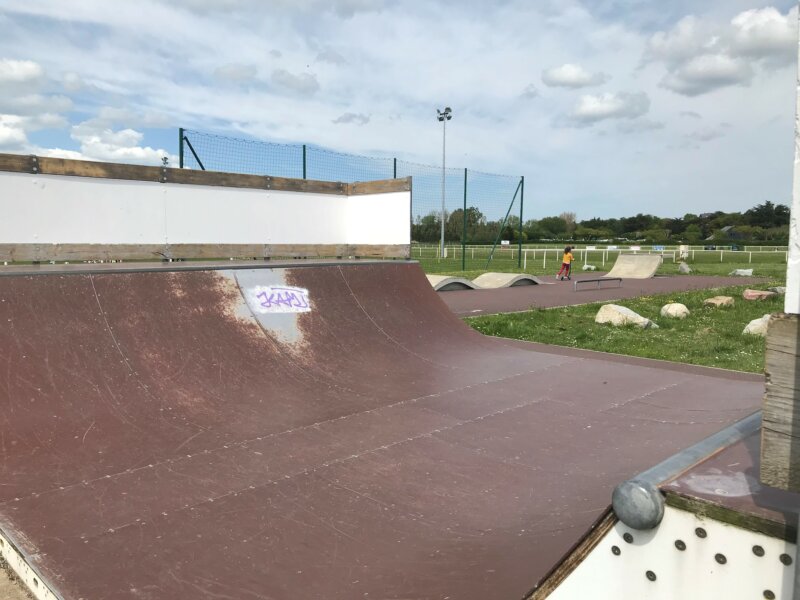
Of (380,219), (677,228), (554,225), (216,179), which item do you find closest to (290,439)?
(216,179)

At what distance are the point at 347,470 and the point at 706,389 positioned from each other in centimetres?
387

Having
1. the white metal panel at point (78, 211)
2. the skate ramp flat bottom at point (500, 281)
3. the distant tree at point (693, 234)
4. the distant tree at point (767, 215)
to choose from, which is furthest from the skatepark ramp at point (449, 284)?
the distant tree at point (767, 215)

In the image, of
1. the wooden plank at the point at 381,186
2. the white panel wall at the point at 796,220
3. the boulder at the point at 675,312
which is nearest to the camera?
the white panel wall at the point at 796,220

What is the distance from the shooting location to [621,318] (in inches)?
396

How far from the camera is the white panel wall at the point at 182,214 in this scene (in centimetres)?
559

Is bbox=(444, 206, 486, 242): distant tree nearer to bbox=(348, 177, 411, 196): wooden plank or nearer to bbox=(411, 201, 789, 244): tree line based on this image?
bbox=(348, 177, 411, 196): wooden plank

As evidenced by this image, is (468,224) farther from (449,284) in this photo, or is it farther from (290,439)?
(290,439)

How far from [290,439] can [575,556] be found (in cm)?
256

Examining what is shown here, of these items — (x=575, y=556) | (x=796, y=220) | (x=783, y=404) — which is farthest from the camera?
(x=575, y=556)

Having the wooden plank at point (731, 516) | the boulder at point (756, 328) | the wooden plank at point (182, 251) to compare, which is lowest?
the boulder at point (756, 328)

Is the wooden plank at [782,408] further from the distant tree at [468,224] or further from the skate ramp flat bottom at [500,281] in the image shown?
the distant tree at [468,224]

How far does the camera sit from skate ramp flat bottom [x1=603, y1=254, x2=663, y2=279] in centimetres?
2212

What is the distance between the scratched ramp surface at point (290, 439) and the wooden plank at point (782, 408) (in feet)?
4.19

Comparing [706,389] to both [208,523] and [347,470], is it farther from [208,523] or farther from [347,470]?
[208,523]
